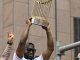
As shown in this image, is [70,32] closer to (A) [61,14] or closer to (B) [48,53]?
(A) [61,14]

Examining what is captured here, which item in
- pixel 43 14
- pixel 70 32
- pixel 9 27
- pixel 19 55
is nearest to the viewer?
pixel 19 55

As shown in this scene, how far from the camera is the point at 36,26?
2519 cm

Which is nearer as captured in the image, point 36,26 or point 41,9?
point 41,9

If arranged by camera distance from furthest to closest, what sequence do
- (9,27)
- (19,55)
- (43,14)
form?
1. (9,27)
2. (43,14)
3. (19,55)

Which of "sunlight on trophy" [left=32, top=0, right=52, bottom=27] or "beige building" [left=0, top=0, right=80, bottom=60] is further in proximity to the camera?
"beige building" [left=0, top=0, right=80, bottom=60]

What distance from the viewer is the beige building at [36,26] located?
82.1 ft

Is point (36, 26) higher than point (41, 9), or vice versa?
point (41, 9)

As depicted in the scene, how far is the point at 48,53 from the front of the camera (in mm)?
9945

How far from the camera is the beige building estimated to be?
25.0 metres

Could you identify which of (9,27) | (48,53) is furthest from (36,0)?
(9,27)

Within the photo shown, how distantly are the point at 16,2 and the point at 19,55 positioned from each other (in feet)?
52.3

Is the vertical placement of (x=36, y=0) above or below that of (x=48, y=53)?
above

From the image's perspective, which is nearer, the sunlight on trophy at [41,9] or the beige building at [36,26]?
the sunlight on trophy at [41,9]

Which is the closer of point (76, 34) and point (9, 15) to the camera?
point (9, 15)
